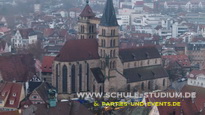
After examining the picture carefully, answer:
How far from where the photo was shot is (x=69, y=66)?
76812 millimetres

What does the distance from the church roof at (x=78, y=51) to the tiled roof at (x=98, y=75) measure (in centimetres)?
203

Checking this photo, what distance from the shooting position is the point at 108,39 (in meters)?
78.4

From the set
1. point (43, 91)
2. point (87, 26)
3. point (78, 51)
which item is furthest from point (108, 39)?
point (43, 91)

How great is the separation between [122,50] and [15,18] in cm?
10468

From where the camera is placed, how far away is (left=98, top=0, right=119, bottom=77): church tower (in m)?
78.2

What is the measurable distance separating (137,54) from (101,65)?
295 inches

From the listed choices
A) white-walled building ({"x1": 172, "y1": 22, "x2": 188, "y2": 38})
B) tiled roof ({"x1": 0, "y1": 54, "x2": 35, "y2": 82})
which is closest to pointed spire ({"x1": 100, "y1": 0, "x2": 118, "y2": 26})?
tiled roof ({"x1": 0, "y1": 54, "x2": 35, "y2": 82})

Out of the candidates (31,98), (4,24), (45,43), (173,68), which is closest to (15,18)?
(4,24)

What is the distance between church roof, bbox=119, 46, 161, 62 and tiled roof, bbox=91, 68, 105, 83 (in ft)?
14.5

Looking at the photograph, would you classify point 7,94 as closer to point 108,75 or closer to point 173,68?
point 108,75

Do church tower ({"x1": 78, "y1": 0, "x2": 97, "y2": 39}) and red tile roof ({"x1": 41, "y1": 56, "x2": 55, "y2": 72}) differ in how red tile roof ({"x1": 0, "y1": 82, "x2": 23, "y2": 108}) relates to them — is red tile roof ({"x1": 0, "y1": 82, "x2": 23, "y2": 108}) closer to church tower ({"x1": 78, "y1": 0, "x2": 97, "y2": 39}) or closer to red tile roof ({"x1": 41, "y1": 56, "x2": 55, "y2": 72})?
red tile roof ({"x1": 41, "y1": 56, "x2": 55, "y2": 72})

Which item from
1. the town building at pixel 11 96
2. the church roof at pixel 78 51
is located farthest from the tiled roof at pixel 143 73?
the town building at pixel 11 96

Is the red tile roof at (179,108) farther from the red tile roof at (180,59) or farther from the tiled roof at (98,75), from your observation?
the red tile roof at (180,59)

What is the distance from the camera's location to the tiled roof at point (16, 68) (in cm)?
7500
